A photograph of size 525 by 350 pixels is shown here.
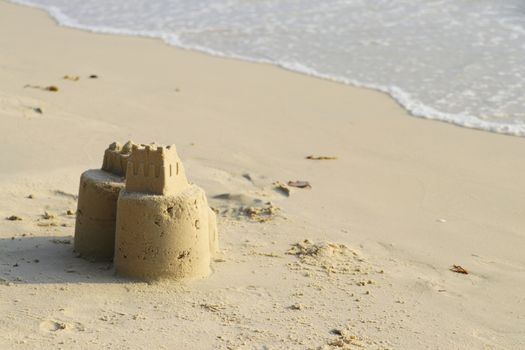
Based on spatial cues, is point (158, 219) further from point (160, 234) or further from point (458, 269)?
point (458, 269)

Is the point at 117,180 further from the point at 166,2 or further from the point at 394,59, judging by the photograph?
the point at 166,2

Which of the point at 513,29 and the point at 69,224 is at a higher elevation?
the point at 513,29

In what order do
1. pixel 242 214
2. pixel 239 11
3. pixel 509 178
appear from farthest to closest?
pixel 239 11, pixel 509 178, pixel 242 214

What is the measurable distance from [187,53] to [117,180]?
5.83 metres

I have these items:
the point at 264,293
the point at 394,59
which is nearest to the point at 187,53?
the point at 394,59

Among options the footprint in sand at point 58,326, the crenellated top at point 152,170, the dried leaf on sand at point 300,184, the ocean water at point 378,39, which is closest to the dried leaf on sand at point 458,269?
the dried leaf on sand at point 300,184

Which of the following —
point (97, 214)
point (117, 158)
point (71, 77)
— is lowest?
point (97, 214)

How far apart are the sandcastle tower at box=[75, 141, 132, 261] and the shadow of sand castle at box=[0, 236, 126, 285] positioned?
0.24 ft

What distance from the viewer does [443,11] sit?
38.3 ft

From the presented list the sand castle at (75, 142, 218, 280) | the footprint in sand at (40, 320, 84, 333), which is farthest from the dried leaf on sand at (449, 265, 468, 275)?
the footprint in sand at (40, 320, 84, 333)

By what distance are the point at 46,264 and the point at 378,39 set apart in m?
6.84

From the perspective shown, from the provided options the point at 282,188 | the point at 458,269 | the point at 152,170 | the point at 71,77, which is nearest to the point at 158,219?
the point at 152,170

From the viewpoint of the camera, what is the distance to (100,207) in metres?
4.09

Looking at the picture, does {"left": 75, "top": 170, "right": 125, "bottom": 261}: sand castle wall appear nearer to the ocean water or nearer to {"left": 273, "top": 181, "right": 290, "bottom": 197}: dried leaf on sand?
{"left": 273, "top": 181, "right": 290, "bottom": 197}: dried leaf on sand
